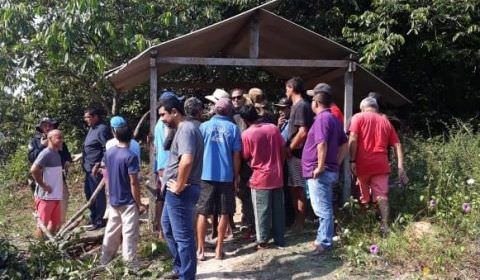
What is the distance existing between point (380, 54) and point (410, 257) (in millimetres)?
4596

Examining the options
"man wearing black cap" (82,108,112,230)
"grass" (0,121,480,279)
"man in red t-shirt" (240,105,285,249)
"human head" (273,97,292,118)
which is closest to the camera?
"grass" (0,121,480,279)

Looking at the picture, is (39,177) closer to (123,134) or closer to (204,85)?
(123,134)

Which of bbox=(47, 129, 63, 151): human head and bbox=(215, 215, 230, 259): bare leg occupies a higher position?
bbox=(47, 129, 63, 151): human head

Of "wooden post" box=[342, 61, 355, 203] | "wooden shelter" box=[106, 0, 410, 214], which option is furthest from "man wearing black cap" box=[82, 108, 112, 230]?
"wooden post" box=[342, 61, 355, 203]

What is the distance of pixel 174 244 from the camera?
17.6 ft

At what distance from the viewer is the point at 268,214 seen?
6199 millimetres

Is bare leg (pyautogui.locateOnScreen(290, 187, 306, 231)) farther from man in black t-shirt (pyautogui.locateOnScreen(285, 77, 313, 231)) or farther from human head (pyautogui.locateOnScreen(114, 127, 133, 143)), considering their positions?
human head (pyautogui.locateOnScreen(114, 127, 133, 143))

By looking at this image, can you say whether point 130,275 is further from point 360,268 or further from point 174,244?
point 360,268

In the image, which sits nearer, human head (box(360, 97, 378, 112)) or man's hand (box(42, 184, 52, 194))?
man's hand (box(42, 184, 52, 194))

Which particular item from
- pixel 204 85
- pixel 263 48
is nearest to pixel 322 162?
pixel 263 48

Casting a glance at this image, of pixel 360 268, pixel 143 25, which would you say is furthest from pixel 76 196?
pixel 360 268

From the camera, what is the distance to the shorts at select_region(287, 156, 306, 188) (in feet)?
22.0

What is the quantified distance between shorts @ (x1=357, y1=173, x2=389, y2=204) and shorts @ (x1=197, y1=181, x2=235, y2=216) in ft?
4.96

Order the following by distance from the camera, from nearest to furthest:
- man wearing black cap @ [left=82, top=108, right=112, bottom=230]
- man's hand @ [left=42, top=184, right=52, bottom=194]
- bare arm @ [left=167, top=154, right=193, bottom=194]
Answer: bare arm @ [left=167, top=154, right=193, bottom=194] < man's hand @ [left=42, top=184, right=52, bottom=194] < man wearing black cap @ [left=82, top=108, right=112, bottom=230]
